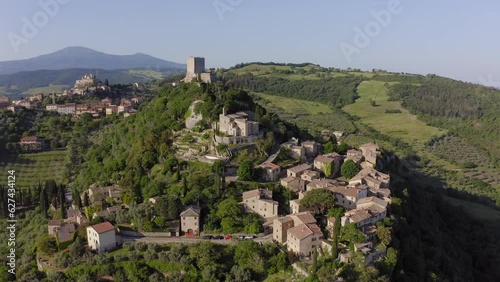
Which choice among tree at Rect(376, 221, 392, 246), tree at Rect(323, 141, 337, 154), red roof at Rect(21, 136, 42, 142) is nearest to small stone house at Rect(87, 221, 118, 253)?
tree at Rect(376, 221, 392, 246)

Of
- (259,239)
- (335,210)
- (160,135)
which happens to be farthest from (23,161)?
(335,210)

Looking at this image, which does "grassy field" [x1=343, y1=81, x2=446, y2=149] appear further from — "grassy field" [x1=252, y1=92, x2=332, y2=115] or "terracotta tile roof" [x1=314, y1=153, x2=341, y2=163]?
"terracotta tile roof" [x1=314, y1=153, x2=341, y2=163]

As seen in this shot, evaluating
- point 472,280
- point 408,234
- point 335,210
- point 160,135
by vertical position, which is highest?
point 160,135

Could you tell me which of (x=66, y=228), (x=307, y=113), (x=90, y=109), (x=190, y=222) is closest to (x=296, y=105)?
(x=307, y=113)

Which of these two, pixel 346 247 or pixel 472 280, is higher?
pixel 346 247

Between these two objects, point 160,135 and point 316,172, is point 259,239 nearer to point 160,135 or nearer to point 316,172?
point 316,172

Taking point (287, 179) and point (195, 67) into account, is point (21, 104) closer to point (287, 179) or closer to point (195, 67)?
point (195, 67)
